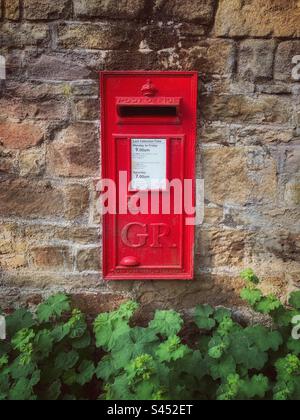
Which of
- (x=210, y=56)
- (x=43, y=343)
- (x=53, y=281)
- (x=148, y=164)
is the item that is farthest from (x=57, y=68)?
(x=43, y=343)

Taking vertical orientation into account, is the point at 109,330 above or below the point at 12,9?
below

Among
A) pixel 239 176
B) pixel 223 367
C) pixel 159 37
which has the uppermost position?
pixel 159 37

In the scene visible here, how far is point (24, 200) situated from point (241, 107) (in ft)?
3.94

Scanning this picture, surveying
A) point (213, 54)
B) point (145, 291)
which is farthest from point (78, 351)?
point (213, 54)

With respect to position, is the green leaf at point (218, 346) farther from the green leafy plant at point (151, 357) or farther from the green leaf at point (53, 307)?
the green leaf at point (53, 307)

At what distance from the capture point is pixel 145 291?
2084mm

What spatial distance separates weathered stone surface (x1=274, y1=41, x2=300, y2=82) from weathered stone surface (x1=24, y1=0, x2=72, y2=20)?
1030mm

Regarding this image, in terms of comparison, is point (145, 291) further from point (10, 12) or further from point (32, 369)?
point (10, 12)

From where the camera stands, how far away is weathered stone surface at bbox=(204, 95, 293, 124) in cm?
190

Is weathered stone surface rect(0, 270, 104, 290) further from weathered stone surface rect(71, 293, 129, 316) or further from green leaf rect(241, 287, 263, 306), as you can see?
green leaf rect(241, 287, 263, 306)

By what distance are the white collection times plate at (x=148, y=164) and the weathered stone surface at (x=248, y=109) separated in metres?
0.29

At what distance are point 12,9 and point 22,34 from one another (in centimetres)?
12

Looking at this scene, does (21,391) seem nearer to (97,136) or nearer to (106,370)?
(106,370)

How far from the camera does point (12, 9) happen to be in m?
1.84
